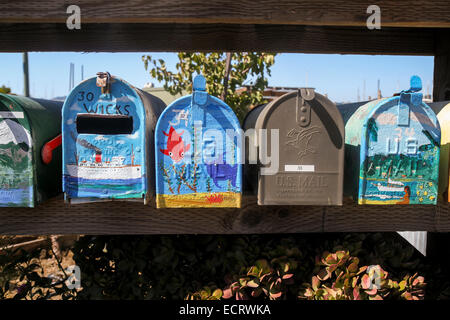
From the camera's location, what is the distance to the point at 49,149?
107 cm

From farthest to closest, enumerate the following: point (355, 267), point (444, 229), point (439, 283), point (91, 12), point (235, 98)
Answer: point (235, 98) → point (439, 283) → point (355, 267) → point (444, 229) → point (91, 12)

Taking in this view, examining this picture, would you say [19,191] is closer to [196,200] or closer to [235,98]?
[196,200]

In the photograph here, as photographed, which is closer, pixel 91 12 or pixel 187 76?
pixel 91 12

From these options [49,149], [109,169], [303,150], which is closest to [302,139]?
[303,150]

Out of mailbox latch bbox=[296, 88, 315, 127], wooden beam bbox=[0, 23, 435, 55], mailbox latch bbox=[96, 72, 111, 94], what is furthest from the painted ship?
wooden beam bbox=[0, 23, 435, 55]

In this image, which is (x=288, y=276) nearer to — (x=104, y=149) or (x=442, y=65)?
(x=104, y=149)

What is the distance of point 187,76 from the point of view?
325 centimetres

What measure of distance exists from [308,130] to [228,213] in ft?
1.35

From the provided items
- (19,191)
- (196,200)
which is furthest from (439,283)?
(19,191)

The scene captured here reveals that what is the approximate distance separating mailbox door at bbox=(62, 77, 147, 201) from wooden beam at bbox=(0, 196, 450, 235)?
0.35ft

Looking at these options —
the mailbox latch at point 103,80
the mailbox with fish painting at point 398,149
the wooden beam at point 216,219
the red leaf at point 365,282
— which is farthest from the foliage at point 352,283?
the mailbox latch at point 103,80

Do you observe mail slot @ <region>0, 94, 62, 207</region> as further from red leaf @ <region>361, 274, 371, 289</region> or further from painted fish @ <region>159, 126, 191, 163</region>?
red leaf @ <region>361, 274, 371, 289</region>

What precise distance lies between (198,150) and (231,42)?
67 centimetres

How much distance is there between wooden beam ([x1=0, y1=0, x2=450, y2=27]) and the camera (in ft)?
3.04
